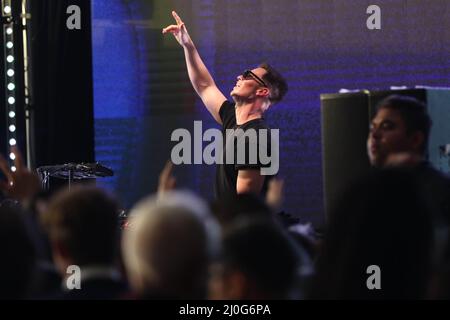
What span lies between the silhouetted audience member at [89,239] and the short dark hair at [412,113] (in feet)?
4.78

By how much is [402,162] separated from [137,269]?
1.60 metres

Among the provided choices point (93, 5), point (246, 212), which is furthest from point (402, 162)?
point (93, 5)

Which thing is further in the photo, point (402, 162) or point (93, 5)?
point (93, 5)

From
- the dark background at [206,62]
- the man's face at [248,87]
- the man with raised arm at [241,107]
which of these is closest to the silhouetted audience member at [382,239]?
the man with raised arm at [241,107]

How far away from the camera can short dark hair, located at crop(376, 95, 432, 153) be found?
3.49 metres

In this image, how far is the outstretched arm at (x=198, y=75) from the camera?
532 centimetres

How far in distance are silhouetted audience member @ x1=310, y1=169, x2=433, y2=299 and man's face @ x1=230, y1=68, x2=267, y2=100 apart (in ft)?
8.32

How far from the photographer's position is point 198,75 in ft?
17.8

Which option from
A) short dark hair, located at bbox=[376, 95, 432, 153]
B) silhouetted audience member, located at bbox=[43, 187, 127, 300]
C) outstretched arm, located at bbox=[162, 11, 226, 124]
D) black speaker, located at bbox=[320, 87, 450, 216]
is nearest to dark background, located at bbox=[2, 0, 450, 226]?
outstretched arm, located at bbox=[162, 11, 226, 124]

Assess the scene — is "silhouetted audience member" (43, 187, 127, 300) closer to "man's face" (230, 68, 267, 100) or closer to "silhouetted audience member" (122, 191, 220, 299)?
"silhouetted audience member" (122, 191, 220, 299)

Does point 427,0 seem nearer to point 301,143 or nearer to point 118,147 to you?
point 301,143

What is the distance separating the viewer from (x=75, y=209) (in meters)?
2.37

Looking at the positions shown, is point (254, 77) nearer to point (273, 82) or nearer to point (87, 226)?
point (273, 82)
